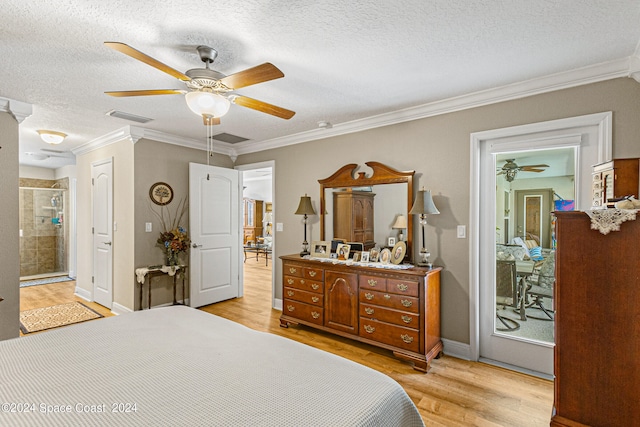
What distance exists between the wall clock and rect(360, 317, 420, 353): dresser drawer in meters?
3.00

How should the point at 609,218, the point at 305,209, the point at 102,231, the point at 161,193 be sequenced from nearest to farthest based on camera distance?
the point at 609,218 → the point at 305,209 → the point at 161,193 → the point at 102,231

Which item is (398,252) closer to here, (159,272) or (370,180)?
(370,180)

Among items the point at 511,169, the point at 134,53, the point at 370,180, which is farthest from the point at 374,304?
the point at 134,53

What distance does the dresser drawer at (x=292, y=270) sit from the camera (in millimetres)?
3549

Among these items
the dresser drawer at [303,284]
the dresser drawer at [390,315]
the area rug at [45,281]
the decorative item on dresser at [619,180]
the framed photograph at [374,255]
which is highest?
the decorative item on dresser at [619,180]

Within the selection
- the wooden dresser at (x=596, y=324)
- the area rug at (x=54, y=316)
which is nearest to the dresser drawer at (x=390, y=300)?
the wooden dresser at (x=596, y=324)

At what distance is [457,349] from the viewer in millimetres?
2924

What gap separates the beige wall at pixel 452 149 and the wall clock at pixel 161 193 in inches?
75.2

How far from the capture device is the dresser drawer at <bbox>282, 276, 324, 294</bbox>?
11.1 ft

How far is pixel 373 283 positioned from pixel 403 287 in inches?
11.7

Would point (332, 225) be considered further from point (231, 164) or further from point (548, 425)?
point (548, 425)

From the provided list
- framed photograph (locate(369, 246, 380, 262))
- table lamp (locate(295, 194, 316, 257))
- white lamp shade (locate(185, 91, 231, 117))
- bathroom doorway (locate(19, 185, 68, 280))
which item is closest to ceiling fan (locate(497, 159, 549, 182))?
framed photograph (locate(369, 246, 380, 262))

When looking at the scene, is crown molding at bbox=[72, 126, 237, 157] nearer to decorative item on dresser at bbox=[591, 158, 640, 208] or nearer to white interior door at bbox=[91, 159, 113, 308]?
white interior door at bbox=[91, 159, 113, 308]

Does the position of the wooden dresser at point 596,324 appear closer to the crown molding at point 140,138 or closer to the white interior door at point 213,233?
the white interior door at point 213,233
